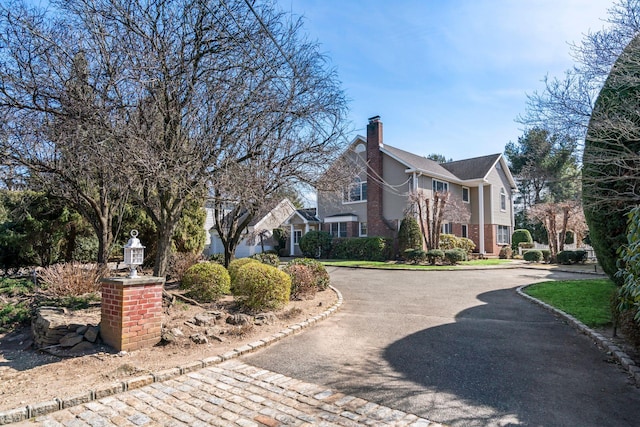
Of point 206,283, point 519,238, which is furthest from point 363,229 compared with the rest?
point 206,283

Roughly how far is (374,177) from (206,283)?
18.6 meters

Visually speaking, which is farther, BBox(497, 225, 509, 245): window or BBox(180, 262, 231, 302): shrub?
BBox(497, 225, 509, 245): window

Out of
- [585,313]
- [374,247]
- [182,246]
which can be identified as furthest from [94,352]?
[374,247]

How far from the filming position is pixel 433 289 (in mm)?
12000

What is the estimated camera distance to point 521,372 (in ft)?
15.9

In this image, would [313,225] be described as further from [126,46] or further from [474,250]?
[126,46]

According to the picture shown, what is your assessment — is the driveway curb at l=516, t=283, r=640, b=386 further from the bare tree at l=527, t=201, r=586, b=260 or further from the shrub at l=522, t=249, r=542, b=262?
the bare tree at l=527, t=201, r=586, b=260

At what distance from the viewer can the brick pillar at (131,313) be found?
17.7 feet

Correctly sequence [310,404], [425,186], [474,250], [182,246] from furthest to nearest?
[474,250], [425,186], [182,246], [310,404]

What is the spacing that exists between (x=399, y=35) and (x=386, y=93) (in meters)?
2.21

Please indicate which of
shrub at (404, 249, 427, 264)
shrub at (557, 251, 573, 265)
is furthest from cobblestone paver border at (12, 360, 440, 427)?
shrub at (557, 251, 573, 265)

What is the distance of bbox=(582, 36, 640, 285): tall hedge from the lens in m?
6.32

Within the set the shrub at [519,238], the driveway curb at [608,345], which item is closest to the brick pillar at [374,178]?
the shrub at [519,238]

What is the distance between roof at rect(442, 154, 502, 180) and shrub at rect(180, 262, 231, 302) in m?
24.4
